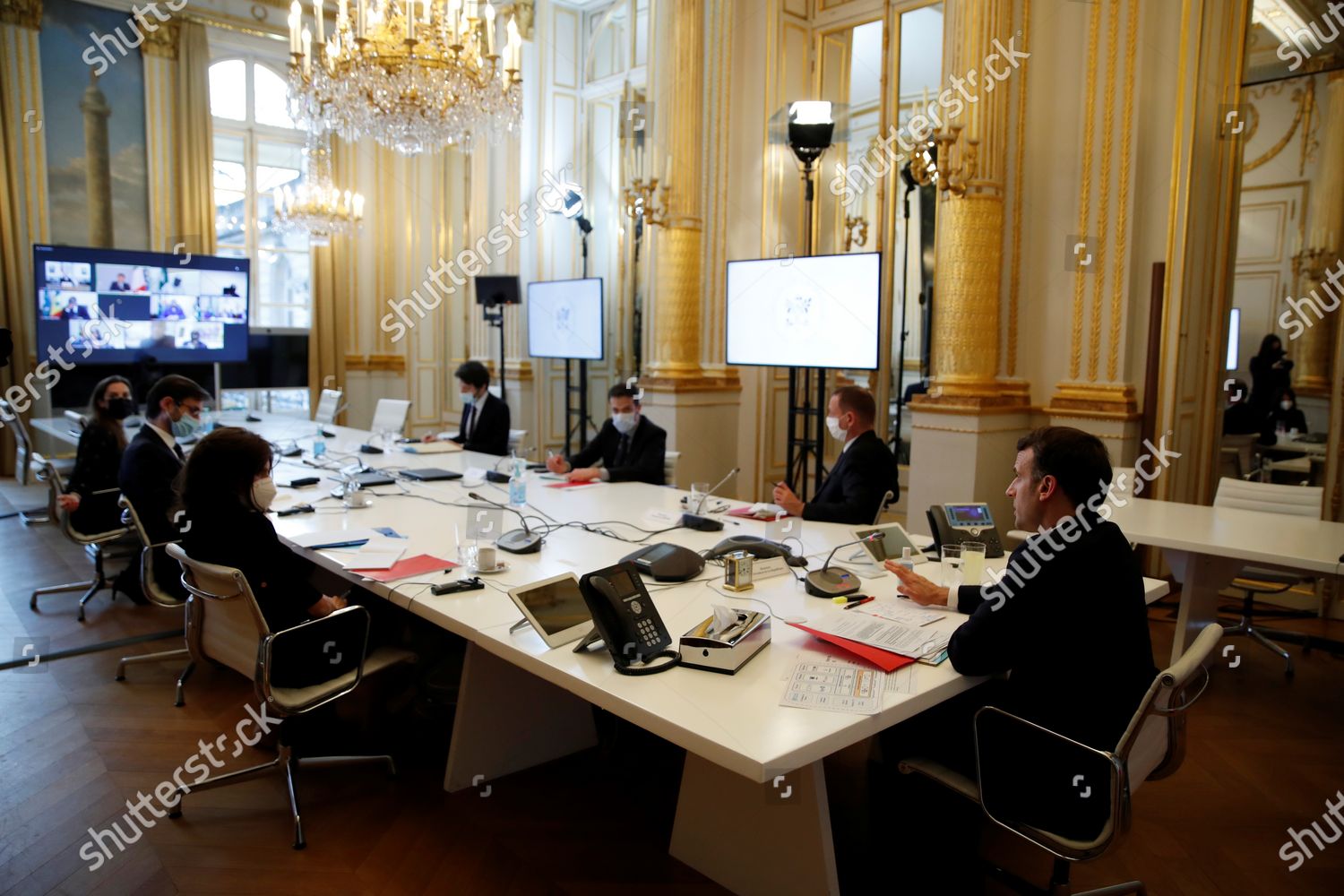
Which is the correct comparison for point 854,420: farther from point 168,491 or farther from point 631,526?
point 168,491

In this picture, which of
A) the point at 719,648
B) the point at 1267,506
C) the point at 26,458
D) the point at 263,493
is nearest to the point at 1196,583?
the point at 1267,506

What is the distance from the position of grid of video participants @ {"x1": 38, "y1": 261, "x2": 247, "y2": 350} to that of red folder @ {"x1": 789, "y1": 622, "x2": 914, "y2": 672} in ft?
28.1

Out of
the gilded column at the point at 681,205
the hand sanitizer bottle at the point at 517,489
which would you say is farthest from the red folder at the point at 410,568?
the gilded column at the point at 681,205

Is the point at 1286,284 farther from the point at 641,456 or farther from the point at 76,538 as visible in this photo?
the point at 76,538

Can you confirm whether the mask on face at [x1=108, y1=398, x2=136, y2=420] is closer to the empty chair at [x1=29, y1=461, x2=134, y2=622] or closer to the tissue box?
the empty chair at [x1=29, y1=461, x2=134, y2=622]

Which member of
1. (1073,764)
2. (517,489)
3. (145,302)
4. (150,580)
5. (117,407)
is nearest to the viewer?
(1073,764)

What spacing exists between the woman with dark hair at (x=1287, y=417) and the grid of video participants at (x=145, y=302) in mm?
9294

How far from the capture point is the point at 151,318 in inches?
343

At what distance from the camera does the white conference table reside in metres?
3.20

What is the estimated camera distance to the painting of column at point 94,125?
27.3ft

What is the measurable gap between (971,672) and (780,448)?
5.07 meters

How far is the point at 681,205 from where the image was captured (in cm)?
676

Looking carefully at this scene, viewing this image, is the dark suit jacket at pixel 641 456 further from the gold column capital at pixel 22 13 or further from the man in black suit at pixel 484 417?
the gold column capital at pixel 22 13

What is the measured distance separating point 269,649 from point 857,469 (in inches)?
94.3
